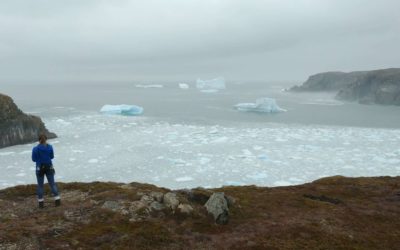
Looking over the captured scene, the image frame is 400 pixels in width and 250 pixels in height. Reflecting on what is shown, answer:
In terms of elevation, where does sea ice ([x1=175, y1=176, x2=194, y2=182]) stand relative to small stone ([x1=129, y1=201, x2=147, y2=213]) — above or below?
below

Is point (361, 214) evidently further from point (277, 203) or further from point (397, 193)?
point (397, 193)

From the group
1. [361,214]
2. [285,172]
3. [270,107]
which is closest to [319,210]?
[361,214]

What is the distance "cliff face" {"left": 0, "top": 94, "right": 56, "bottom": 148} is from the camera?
5031cm

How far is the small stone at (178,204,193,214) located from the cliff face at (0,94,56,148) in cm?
4514

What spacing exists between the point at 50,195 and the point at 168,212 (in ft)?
15.9

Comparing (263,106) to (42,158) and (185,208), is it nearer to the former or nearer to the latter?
(185,208)

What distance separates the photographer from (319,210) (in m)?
13.2

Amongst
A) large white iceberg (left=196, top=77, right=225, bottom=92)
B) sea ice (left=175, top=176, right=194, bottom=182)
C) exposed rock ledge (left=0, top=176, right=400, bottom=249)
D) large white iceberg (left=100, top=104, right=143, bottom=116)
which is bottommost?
sea ice (left=175, top=176, right=194, bottom=182)

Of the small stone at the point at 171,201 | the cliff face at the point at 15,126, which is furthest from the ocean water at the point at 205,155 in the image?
the small stone at the point at 171,201

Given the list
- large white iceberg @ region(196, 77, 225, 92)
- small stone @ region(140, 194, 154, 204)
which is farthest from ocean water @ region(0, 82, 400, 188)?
large white iceberg @ region(196, 77, 225, 92)

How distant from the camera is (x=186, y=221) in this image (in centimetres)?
1141

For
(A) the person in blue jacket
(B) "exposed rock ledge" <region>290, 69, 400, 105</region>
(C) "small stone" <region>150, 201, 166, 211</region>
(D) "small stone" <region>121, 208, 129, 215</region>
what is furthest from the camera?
(B) "exposed rock ledge" <region>290, 69, 400, 105</region>

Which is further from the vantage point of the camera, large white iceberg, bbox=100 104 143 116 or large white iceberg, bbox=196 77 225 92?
large white iceberg, bbox=196 77 225 92

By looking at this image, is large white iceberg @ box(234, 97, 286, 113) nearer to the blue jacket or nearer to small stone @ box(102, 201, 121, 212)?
small stone @ box(102, 201, 121, 212)
